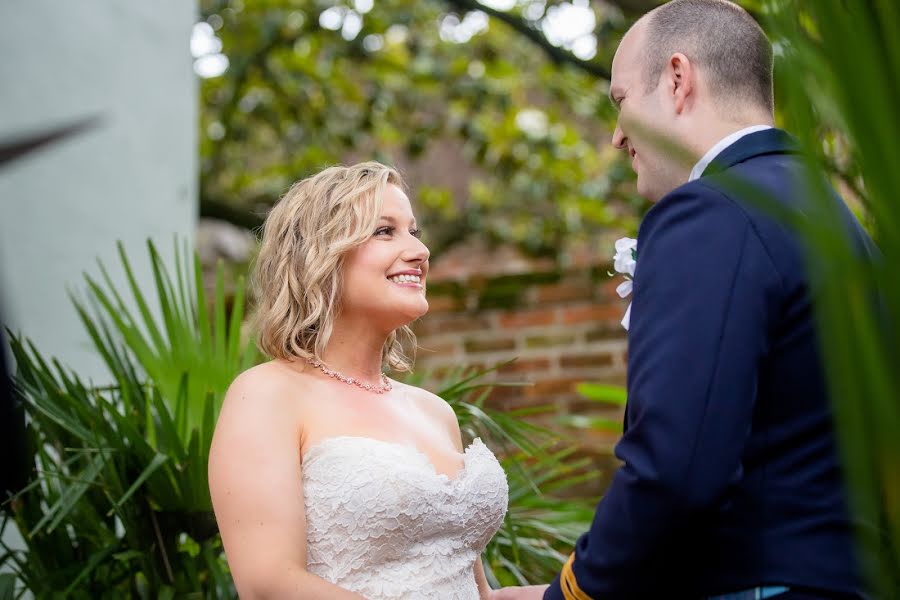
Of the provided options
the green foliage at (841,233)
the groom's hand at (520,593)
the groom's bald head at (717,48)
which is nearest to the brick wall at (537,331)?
the groom's hand at (520,593)

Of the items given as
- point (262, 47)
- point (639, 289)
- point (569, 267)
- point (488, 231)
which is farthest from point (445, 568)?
point (262, 47)

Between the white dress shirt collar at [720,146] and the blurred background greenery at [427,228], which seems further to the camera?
the white dress shirt collar at [720,146]

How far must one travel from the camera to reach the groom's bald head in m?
1.77

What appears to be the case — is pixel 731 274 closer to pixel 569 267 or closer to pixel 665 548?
pixel 665 548

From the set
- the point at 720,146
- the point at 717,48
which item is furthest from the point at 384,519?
the point at 717,48

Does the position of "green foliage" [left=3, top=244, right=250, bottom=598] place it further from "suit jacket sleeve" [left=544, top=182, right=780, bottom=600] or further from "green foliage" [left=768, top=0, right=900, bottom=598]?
"green foliage" [left=768, top=0, right=900, bottom=598]

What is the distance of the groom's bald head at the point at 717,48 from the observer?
69.8 inches

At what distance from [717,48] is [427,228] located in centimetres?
572

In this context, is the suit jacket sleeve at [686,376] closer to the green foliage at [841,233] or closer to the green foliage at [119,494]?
the green foliage at [841,233]

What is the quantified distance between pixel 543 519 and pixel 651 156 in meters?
1.51

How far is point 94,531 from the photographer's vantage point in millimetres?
2625

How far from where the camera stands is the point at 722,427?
142cm

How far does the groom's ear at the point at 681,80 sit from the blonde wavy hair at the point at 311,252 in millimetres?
873

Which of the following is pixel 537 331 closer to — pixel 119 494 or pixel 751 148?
pixel 119 494
